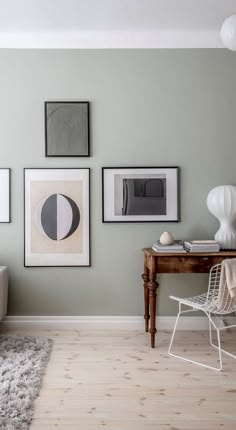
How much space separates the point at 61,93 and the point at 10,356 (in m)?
2.26


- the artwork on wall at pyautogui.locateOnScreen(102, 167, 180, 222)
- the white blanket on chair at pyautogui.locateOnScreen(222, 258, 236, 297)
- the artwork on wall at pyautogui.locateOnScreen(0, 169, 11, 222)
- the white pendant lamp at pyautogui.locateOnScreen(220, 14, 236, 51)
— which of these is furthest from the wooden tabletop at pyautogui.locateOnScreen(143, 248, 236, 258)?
the white pendant lamp at pyautogui.locateOnScreen(220, 14, 236, 51)

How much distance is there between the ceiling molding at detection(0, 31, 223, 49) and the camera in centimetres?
354

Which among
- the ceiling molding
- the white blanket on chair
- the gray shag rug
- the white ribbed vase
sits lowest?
the gray shag rug

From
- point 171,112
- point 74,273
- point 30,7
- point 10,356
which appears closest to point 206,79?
point 171,112

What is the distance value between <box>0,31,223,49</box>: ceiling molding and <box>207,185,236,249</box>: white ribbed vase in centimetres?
135

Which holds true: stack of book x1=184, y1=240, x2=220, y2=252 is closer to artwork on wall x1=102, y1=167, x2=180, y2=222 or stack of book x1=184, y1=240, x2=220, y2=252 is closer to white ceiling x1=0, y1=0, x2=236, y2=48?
artwork on wall x1=102, y1=167, x2=180, y2=222

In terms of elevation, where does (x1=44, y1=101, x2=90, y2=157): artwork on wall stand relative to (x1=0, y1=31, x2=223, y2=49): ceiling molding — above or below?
below

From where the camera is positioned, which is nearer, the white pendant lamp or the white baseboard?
the white pendant lamp

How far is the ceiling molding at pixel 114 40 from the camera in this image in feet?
11.6

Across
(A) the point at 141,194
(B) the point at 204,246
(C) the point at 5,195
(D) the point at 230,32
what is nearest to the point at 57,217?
(C) the point at 5,195

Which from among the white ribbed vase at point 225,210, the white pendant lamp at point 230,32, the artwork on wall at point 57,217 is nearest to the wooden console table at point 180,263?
the white ribbed vase at point 225,210

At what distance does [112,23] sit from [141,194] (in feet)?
4.90

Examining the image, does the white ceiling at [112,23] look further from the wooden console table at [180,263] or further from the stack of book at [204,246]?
the wooden console table at [180,263]

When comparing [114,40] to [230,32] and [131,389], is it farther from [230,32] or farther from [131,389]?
[131,389]
